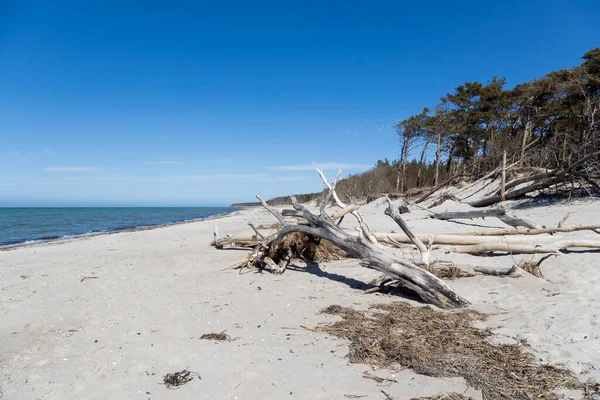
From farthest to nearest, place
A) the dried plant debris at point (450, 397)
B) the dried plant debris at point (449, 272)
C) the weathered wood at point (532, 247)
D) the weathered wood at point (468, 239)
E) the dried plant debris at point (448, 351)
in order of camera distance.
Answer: the weathered wood at point (468, 239), the weathered wood at point (532, 247), the dried plant debris at point (449, 272), the dried plant debris at point (448, 351), the dried plant debris at point (450, 397)

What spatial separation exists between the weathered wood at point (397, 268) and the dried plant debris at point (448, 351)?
246 mm

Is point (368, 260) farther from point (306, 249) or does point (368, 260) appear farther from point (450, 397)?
point (450, 397)

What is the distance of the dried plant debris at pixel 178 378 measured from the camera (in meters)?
2.95

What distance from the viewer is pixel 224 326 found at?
4262 millimetres

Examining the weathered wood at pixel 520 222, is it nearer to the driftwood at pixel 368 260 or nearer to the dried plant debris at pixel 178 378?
the driftwood at pixel 368 260

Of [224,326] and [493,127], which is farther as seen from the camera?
[493,127]

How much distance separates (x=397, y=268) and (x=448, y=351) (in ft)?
5.78

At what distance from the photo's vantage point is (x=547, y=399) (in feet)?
8.36

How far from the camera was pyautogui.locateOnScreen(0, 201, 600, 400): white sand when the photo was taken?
2.95m

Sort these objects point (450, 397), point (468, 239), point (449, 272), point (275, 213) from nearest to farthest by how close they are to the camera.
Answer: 1. point (450, 397)
2. point (449, 272)
3. point (468, 239)
4. point (275, 213)

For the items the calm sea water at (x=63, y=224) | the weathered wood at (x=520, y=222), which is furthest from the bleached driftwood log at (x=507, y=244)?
the calm sea water at (x=63, y=224)

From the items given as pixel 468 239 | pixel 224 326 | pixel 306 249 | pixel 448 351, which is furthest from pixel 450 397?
pixel 306 249

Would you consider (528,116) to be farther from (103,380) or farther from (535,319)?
(103,380)

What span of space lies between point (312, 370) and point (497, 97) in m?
25.8
